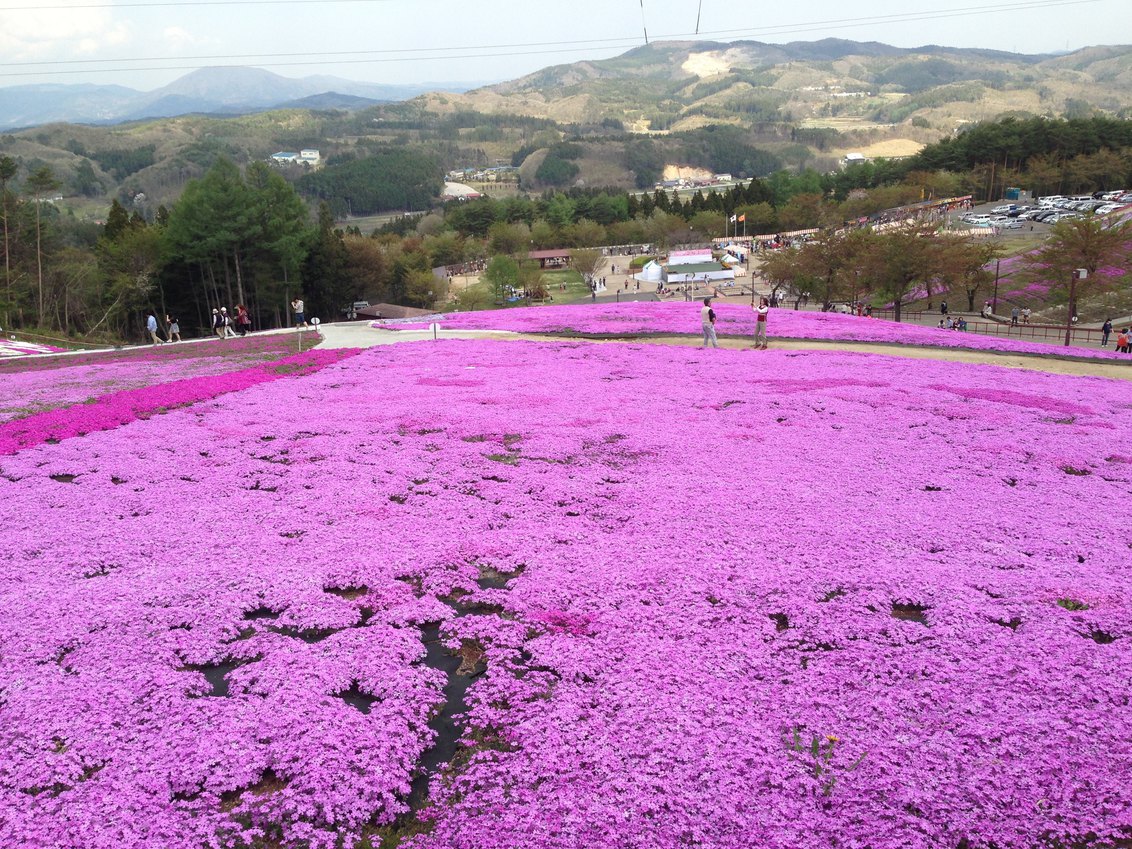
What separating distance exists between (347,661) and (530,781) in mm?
2847

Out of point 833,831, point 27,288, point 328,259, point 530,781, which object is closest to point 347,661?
point 530,781

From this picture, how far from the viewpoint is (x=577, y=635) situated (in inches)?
369

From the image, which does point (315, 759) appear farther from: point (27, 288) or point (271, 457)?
point (27, 288)

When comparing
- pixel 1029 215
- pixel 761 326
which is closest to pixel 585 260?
pixel 1029 215

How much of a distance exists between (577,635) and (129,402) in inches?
649

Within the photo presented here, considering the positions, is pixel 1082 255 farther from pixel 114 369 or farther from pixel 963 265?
pixel 114 369

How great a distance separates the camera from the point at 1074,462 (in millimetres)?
15664

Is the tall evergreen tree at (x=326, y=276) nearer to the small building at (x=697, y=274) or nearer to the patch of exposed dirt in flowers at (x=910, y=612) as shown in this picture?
the small building at (x=697, y=274)

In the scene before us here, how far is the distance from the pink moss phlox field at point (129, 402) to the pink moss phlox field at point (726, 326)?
39.5 ft

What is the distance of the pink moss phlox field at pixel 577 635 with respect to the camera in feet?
22.0

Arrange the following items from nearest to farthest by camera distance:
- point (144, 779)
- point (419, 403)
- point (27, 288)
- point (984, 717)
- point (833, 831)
Answer: point (833, 831), point (144, 779), point (984, 717), point (419, 403), point (27, 288)

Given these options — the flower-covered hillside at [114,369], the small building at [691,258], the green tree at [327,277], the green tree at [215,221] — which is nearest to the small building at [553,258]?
the small building at [691,258]

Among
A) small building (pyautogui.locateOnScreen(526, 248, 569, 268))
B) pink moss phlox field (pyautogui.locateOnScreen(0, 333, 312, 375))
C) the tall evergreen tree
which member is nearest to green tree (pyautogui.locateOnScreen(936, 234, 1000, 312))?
pink moss phlox field (pyautogui.locateOnScreen(0, 333, 312, 375))

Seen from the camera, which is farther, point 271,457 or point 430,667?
point 271,457
